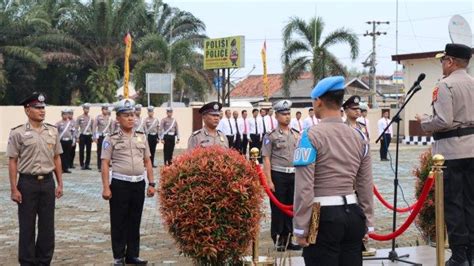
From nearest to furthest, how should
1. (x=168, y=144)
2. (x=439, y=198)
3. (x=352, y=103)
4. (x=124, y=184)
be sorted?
(x=439, y=198), (x=124, y=184), (x=352, y=103), (x=168, y=144)

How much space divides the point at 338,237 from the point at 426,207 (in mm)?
4092

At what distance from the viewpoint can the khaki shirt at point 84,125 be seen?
21.1 metres

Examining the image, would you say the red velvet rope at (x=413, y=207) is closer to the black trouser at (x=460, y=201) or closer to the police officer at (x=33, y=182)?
the black trouser at (x=460, y=201)

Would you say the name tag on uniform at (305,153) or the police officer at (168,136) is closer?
the name tag on uniform at (305,153)

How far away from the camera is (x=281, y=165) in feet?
27.7

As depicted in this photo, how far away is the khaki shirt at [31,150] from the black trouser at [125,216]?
0.74m

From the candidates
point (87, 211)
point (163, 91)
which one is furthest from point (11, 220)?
point (163, 91)

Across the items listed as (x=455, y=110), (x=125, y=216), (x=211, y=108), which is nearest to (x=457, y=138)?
(x=455, y=110)

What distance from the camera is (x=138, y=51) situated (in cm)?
4091

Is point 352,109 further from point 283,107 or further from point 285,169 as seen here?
point 285,169

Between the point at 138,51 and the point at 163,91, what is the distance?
25.5ft

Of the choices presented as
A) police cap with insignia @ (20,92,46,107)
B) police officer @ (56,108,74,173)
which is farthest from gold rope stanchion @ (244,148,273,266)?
police officer @ (56,108,74,173)

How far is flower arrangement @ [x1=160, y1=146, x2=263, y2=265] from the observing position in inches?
249

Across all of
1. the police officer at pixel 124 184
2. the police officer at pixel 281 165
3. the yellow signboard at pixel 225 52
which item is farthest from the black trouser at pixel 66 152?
the yellow signboard at pixel 225 52
